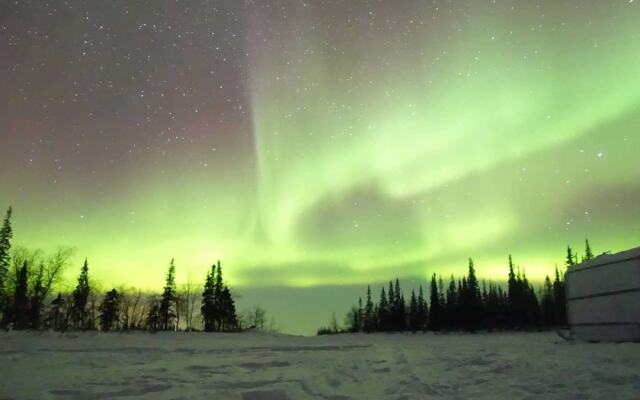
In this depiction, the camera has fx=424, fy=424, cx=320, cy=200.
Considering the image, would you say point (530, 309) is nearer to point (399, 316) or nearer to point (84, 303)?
point (399, 316)

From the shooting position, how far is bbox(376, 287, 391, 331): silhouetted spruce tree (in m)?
113

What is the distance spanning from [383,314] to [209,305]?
179ft

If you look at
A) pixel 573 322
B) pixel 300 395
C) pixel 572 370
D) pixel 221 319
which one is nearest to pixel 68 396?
pixel 300 395

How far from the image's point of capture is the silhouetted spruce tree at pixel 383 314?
113 m

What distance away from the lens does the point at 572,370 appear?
1000 centimetres

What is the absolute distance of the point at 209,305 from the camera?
78.0m

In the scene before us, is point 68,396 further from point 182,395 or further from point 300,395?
point 300,395

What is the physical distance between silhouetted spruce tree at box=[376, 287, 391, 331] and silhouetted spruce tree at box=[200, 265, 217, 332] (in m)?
51.1

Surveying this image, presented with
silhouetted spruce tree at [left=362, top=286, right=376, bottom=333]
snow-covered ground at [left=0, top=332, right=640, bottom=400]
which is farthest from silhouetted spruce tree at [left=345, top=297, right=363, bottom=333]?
snow-covered ground at [left=0, top=332, right=640, bottom=400]

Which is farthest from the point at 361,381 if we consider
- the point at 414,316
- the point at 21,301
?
the point at 414,316

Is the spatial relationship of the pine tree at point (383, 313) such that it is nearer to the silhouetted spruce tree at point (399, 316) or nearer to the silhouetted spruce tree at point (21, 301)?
the silhouetted spruce tree at point (399, 316)

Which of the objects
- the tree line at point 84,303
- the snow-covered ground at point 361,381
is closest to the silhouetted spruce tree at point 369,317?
the tree line at point 84,303

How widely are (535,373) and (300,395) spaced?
18.5 ft

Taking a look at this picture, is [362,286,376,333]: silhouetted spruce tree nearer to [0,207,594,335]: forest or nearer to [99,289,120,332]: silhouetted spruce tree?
[0,207,594,335]: forest
